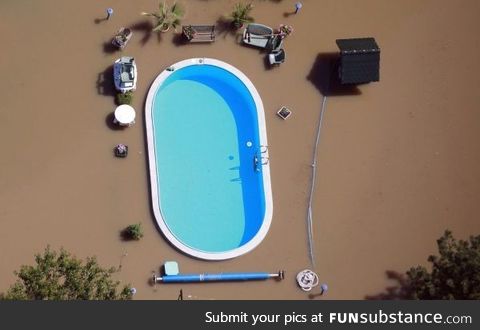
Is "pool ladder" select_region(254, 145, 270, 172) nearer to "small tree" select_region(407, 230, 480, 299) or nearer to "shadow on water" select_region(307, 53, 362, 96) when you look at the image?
"shadow on water" select_region(307, 53, 362, 96)

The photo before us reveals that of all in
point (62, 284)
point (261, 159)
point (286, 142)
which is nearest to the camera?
point (62, 284)

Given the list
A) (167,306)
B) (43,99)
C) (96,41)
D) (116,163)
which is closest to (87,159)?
(116,163)

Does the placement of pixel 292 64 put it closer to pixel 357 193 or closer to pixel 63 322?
pixel 357 193

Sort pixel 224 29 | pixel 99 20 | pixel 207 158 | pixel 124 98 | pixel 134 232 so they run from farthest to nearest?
pixel 224 29, pixel 99 20, pixel 207 158, pixel 124 98, pixel 134 232

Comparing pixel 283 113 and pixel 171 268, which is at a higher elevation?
pixel 283 113

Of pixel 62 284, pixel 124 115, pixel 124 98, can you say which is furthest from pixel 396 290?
pixel 124 98

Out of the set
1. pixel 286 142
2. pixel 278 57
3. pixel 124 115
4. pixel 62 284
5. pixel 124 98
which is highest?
pixel 278 57

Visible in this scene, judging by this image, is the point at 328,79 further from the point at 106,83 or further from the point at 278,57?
the point at 106,83
